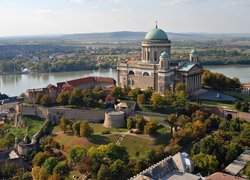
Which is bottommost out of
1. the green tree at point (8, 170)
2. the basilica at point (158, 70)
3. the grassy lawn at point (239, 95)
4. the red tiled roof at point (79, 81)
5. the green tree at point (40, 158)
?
the green tree at point (8, 170)

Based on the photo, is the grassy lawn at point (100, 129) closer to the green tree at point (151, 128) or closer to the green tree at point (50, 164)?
the green tree at point (151, 128)

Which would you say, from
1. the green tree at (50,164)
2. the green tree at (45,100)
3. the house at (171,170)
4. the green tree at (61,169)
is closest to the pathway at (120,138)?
the green tree at (61,169)

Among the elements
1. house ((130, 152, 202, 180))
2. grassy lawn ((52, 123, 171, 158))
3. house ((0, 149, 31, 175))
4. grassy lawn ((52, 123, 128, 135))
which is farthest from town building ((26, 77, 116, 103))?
house ((130, 152, 202, 180))

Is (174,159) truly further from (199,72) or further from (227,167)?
(199,72)

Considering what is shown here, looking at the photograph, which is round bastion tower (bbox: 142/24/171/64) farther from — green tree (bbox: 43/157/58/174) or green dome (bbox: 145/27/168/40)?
green tree (bbox: 43/157/58/174)

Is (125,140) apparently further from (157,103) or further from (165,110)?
(165,110)

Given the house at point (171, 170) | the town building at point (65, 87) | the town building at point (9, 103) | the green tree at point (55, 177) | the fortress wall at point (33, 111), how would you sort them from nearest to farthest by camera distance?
the house at point (171, 170) → the green tree at point (55, 177) → the fortress wall at point (33, 111) → the town building at point (65, 87) → the town building at point (9, 103)

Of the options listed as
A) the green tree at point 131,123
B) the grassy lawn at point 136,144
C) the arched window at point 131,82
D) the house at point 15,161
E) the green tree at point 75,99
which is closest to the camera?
the house at point 15,161

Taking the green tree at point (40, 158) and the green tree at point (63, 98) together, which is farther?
the green tree at point (63, 98)

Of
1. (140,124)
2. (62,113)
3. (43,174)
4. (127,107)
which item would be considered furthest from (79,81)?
(43,174)
